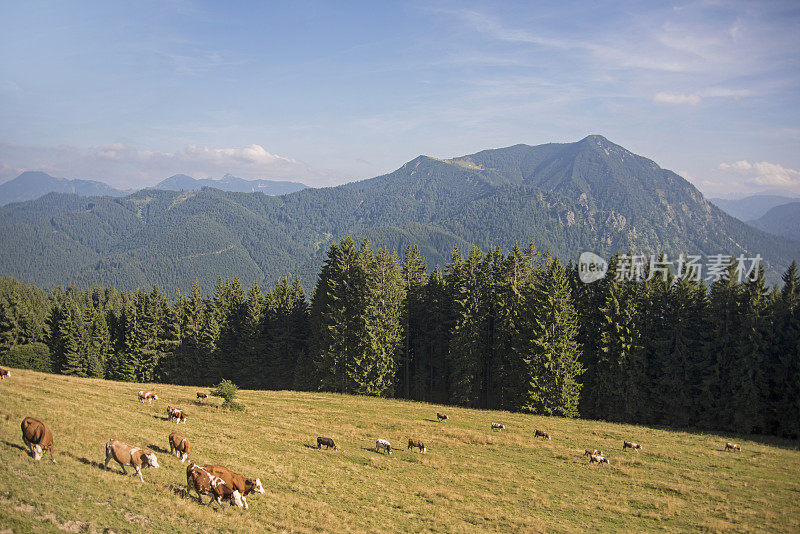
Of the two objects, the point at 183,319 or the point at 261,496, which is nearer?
the point at 261,496

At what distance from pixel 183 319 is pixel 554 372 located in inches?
2474

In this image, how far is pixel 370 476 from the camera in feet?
87.5

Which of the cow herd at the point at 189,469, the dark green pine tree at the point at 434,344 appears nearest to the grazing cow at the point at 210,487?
the cow herd at the point at 189,469

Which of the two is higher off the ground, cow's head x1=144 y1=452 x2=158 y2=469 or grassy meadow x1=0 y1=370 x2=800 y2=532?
cow's head x1=144 y1=452 x2=158 y2=469

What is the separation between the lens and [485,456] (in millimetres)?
33625

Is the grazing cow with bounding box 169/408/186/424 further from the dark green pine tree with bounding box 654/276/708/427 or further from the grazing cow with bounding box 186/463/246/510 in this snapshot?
the dark green pine tree with bounding box 654/276/708/427

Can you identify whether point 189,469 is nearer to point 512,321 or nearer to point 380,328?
point 380,328

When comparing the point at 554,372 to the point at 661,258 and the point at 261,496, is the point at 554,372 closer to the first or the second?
the point at 661,258

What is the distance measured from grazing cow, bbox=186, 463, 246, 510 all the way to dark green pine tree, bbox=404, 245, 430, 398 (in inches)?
1862

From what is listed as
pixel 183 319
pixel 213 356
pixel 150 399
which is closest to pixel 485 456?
pixel 150 399

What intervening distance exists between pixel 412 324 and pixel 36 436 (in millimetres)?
53032

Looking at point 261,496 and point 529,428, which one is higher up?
point 261,496

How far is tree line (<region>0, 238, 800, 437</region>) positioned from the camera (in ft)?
169

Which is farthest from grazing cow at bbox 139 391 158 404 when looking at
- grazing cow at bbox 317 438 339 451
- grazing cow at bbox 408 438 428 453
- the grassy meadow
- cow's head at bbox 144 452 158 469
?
grazing cow at bbox 408 438 428 453
